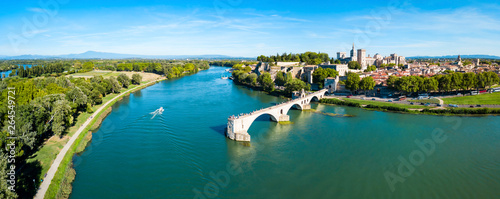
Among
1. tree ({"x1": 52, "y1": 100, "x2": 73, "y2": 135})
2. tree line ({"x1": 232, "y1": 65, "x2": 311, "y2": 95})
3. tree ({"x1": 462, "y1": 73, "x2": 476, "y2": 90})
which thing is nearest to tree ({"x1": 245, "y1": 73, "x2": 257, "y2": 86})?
tree line ({"x1": 232, "y1": 65, "x2": 311, "y2": 95})

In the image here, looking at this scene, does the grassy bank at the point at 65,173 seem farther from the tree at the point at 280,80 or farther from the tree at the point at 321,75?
the tree at the point at 321,75

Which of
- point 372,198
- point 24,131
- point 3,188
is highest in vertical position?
point 24,131

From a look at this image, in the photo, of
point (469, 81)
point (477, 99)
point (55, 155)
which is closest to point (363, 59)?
point (469, 81)

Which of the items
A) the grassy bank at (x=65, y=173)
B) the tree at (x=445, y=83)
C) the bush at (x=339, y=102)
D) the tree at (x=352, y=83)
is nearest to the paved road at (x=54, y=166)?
the grassy bank at (x=65, y=173)

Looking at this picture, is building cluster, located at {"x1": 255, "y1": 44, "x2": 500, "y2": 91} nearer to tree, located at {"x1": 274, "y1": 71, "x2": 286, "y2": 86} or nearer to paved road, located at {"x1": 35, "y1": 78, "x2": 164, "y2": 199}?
tree, located at {"x1": 274, "y1": 71, "x2": 286, "y2": 86}

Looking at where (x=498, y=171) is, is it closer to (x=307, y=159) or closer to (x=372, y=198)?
(x=372, y=198)

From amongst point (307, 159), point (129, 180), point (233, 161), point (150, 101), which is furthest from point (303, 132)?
point (150, 101)

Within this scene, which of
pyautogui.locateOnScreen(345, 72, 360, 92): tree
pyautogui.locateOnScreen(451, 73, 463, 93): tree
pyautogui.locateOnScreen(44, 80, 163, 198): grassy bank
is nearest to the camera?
pyautogui.locateOnScreen(44, 80, 163, 198): grassy bank
